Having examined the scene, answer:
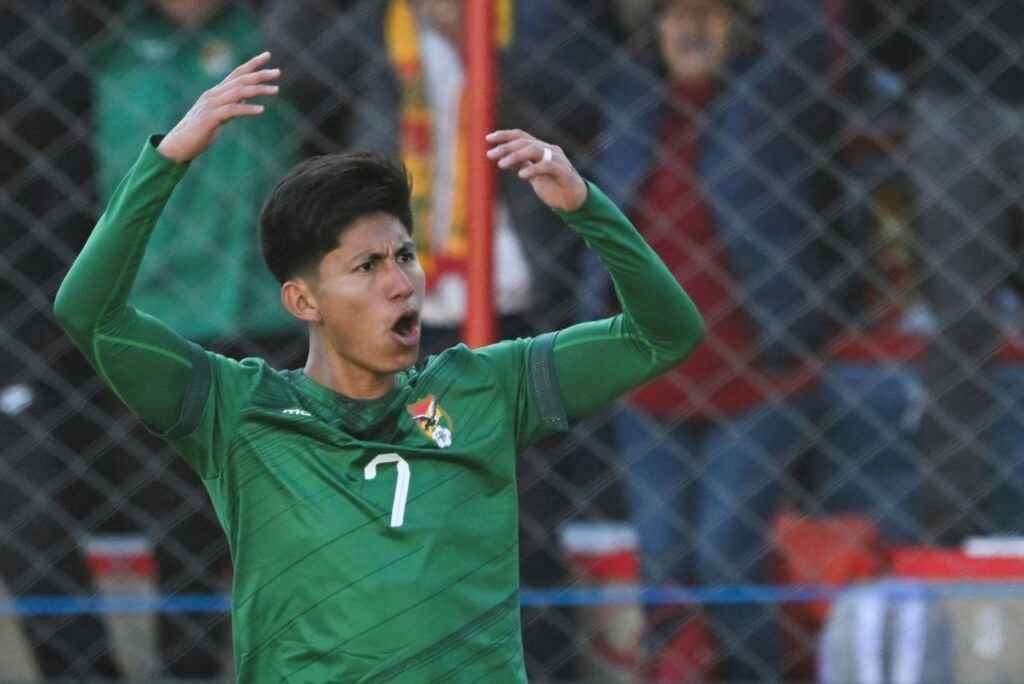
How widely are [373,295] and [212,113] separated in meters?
0.40

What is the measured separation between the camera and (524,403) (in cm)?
304

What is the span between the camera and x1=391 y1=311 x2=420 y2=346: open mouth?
2936mm

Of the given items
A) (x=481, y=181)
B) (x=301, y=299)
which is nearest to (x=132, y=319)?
(x=301, y=299)

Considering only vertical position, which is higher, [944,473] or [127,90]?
[127,90]

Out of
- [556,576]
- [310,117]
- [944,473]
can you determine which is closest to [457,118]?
[310,117]

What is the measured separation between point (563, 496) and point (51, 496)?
4.49 feet

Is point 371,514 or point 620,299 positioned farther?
point 620,299

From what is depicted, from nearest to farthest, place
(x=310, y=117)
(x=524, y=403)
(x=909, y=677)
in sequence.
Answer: (x=524, y=403)
(x=909, y=677)
(x=310, y=117)

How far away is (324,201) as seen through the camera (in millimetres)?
2961

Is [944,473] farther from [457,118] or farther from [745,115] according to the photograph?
[457,118]

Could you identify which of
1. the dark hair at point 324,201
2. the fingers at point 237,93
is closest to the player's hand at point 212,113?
the fingers at point 237,93

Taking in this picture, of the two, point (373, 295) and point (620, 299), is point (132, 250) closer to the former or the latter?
point (373, 295)

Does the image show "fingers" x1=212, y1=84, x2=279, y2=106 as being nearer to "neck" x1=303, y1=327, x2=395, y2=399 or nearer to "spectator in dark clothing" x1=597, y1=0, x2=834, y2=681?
"neck" x1=303, y1=327, x2=395, y2=399

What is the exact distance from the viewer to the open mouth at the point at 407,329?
2936mm
